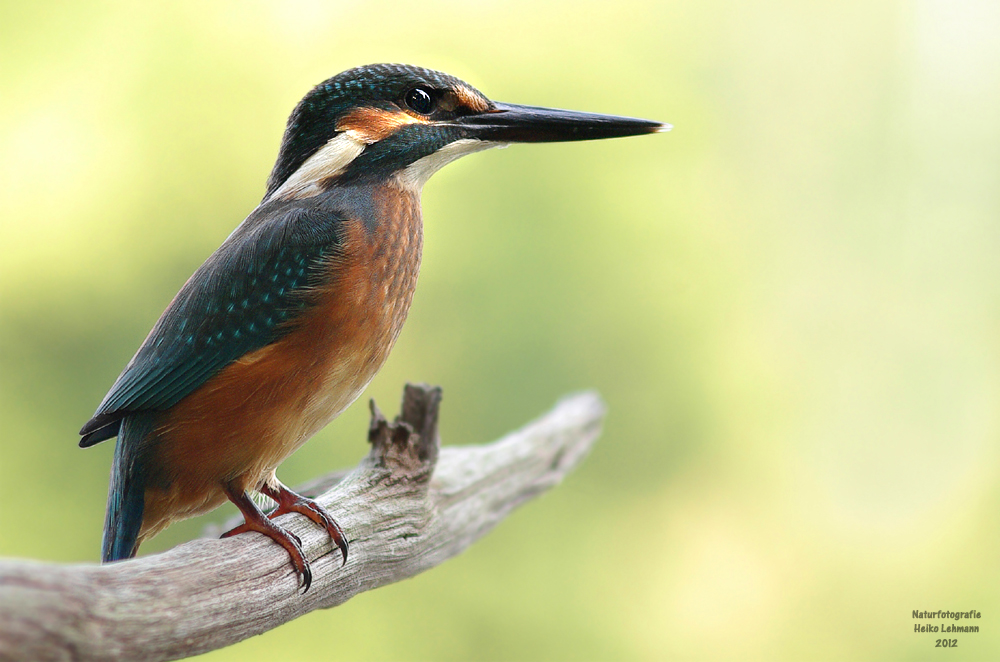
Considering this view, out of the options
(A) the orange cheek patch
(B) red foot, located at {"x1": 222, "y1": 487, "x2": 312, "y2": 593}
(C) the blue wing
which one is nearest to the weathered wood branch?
(B) red foot, located at {"x1": 222, "y1": 487, "x2": 312, "y2": 593}

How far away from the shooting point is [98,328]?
363 cm

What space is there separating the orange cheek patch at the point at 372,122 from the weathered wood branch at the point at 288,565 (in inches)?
23.4

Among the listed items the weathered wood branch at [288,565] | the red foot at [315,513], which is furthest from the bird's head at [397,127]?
the red foot at [315,513]

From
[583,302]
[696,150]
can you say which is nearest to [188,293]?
[583,302]

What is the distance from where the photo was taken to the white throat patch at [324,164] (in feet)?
5.82

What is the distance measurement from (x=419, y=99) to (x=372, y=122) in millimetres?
115

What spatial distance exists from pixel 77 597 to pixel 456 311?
2.94 m

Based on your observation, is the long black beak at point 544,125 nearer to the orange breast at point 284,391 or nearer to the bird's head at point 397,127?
the bird's head at point 397,127

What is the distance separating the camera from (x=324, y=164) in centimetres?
179

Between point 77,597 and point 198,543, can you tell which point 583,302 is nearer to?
point 198,543

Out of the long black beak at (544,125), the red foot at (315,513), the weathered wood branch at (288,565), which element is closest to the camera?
the weathered wood branch at (288,565)

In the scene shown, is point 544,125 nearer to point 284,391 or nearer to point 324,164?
point 324,164

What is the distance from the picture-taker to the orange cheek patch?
5.77ft

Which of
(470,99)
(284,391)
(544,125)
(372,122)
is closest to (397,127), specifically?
(372,122)
